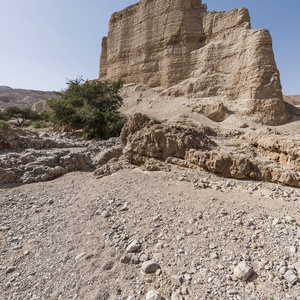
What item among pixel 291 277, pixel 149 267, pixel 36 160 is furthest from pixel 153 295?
pixel 36 160

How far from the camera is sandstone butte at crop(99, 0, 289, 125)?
14.9 m

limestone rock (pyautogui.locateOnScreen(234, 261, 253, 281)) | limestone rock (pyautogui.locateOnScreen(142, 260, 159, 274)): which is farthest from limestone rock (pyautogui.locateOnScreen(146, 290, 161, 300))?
limestone rock (pyautogui.locateOnScreen(234, 261, 253, 281))

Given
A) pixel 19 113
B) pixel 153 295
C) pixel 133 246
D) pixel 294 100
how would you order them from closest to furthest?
pixel 153 295 → pixel 133 246 → pixel 19 113 → pixel 294 100

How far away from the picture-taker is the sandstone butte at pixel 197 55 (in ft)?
48.9

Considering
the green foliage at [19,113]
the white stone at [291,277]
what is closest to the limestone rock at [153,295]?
the white stone at [291,277]

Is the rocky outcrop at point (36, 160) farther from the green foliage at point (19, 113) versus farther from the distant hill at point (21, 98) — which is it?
the distant hill at point (21, 98)

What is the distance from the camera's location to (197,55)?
19141 millimetres

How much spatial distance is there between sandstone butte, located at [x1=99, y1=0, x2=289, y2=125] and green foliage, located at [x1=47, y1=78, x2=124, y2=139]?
8.80m

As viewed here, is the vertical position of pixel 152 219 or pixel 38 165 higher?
pixel 38 165

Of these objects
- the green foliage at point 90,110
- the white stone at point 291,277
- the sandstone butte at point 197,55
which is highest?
the sandstone butte at point 197,55

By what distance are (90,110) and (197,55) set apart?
13.8 meters

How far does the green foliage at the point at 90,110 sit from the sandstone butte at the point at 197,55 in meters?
8.80

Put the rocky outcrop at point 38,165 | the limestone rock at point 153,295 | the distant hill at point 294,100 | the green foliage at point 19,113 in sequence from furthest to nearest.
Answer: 1. the distant hill at point 294,100
2. the green foliage at point 19,113
3. the rocky outcrop at point 38,165
4. the limestone rock at point 153,295

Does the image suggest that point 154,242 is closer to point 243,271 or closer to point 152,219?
point 152,219
